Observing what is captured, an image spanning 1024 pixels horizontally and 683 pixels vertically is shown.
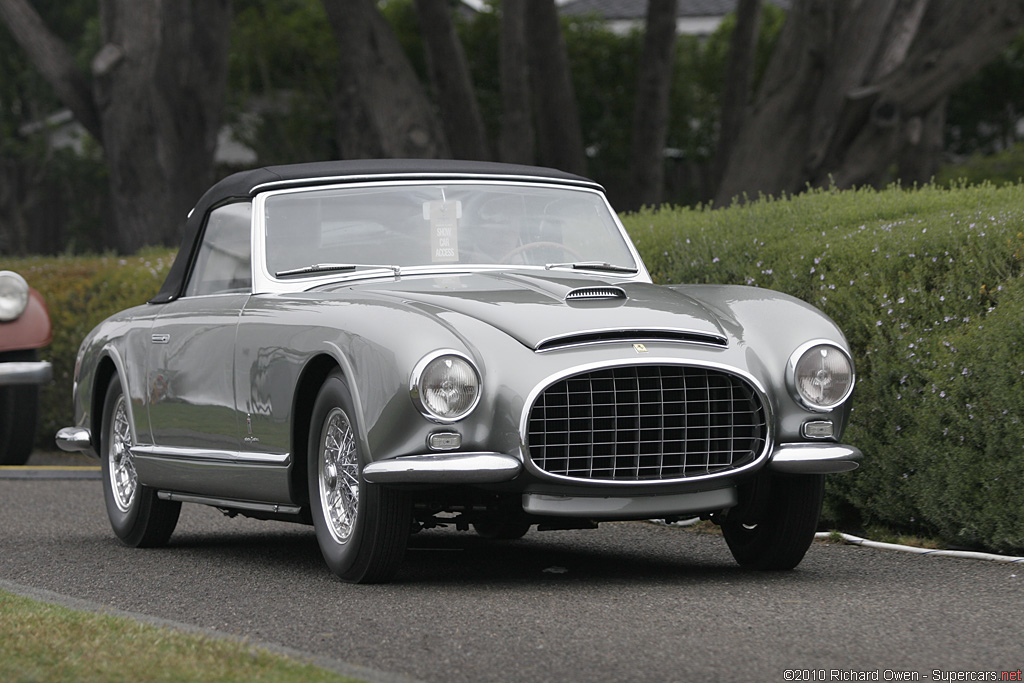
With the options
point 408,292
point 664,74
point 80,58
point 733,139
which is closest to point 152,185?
point 664,74

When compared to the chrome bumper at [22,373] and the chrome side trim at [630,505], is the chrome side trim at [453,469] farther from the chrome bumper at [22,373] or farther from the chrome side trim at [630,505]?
the chrome bumper at [22,373]

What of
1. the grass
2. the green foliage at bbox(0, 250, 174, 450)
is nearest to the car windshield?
the grass

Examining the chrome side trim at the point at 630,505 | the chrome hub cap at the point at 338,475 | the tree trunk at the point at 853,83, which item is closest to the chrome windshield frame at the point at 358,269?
the chrome hub cap at the point at 338,475

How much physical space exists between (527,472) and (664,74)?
14903 mm

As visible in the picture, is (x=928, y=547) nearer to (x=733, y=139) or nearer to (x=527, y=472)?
(x=527, y=472)

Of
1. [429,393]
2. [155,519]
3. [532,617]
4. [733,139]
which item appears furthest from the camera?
[733,139]

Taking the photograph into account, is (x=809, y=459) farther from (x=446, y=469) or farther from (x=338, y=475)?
(x=338, y=475)

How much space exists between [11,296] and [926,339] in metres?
6.80

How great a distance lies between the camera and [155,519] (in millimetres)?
7648

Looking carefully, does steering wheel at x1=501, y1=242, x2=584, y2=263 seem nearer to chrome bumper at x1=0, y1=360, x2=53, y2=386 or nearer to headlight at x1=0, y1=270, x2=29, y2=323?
chrome bumper at x1=0, y1=360, x2=53, y2=386

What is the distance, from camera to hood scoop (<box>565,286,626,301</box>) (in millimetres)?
6074

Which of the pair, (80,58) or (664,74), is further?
(80,58)

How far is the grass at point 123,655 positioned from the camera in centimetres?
411

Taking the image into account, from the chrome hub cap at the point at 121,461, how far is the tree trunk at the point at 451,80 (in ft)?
32.9
